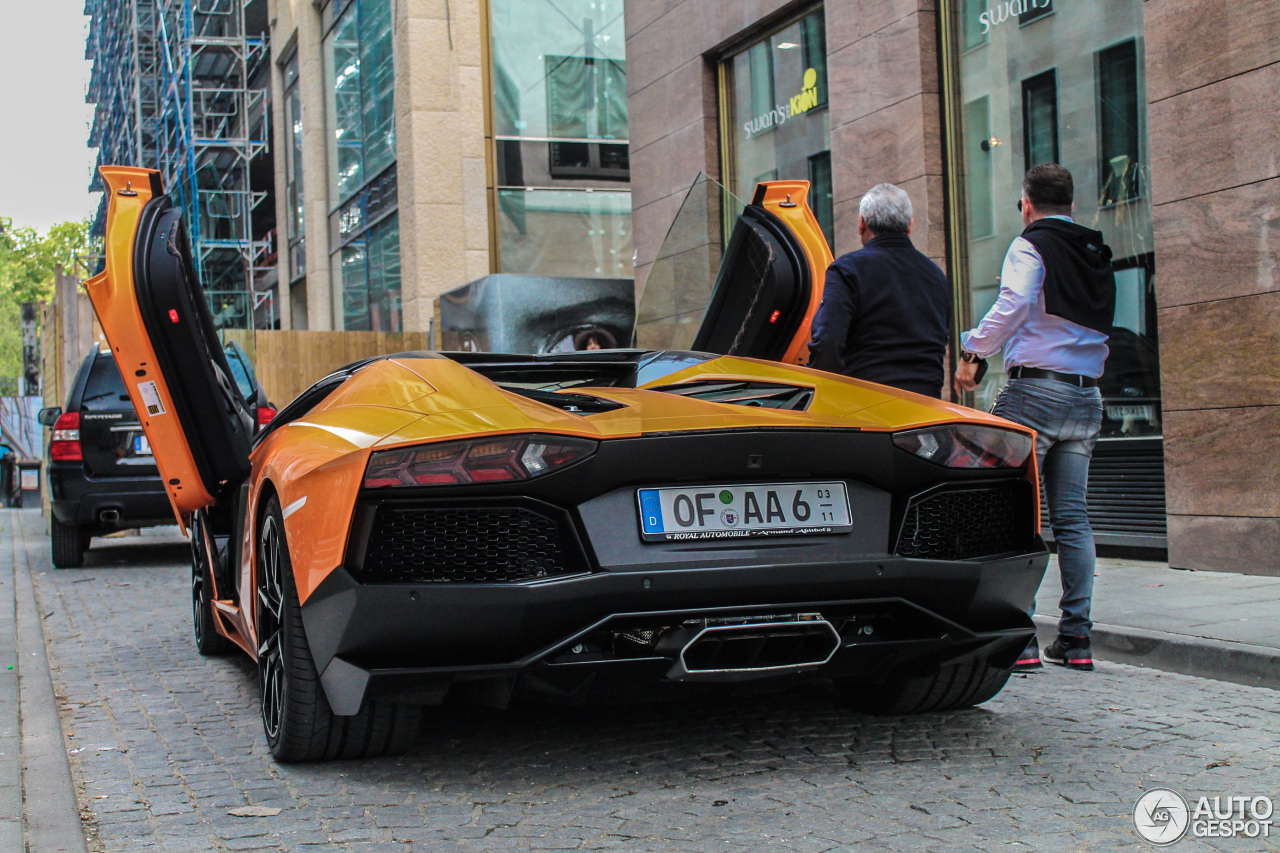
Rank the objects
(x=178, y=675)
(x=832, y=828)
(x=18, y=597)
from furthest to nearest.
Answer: (x=18, y=597), (x=178, y=675), (x=832, y=828)

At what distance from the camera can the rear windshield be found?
10.2m

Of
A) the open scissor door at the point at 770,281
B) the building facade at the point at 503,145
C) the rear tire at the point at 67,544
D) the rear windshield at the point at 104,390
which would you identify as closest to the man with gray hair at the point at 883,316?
the open scissor door at the point at 770,281

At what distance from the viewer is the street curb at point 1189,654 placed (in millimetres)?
4633

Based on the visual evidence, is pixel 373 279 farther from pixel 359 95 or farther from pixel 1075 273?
pixel 1075 273

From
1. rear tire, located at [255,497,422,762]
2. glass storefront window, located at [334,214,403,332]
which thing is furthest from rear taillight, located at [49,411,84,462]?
glass storefront window, located at [334,214,403,332]

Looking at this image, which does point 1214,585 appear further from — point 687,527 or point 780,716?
point 687,527

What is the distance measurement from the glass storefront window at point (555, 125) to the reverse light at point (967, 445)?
57.8 feet

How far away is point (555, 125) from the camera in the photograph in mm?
21094

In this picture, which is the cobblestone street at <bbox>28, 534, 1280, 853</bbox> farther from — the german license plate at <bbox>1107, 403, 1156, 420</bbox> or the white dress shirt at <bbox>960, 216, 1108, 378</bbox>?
the german license plate at <bbox>1107, 403, 1156, 420</bbox>

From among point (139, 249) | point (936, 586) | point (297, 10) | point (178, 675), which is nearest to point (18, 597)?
point (178, 675)

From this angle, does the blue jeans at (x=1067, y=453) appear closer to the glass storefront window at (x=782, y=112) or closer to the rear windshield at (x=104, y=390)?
the glass storefront window at (x=782, y=112)

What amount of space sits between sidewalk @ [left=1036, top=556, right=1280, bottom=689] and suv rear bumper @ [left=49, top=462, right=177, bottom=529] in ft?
21.9

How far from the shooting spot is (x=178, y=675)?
5.39 m

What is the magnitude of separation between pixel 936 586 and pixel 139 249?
3.25 meters
